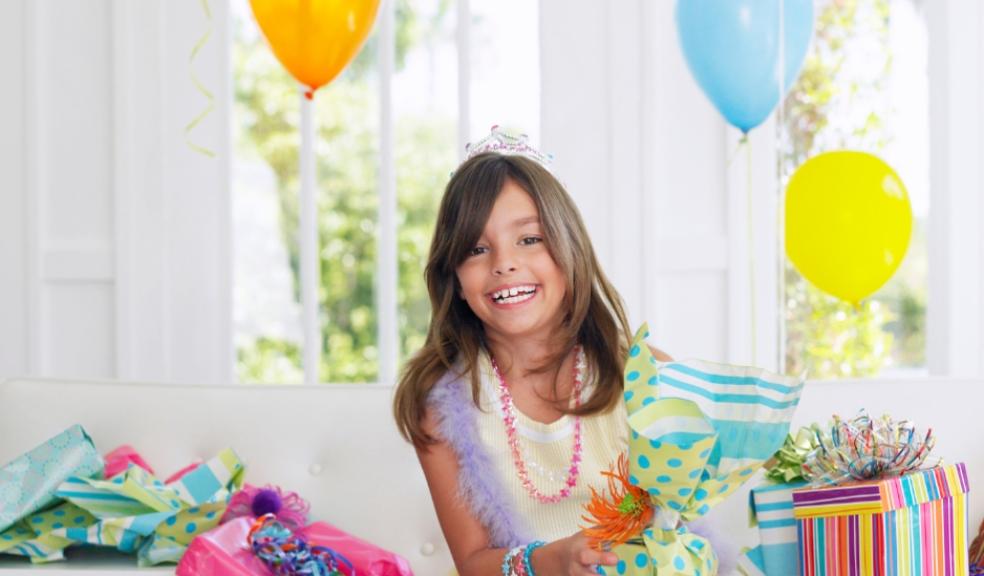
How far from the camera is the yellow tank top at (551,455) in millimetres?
1604

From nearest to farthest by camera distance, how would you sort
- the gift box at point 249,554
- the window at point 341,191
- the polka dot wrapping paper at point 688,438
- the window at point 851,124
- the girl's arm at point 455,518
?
1. the polka dot wrapping paper at point 688,438
2. the girl's arm at point 455,518
3. the gift box at point 249,554
4. the window at point 851,124
5. the window at point 341,191

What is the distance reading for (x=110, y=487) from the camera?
183cm

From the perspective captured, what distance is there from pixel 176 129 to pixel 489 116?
53.4 inches

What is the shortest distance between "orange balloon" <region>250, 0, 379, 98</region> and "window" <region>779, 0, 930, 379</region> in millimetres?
1545

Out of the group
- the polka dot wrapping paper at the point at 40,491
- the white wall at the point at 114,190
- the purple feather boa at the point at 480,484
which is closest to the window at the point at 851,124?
the white wall at the point at 114,190

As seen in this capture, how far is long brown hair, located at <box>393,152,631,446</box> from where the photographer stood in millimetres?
1578

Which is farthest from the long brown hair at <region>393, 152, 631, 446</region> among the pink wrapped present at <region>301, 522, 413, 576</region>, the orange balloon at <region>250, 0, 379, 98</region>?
the orange balloon at <region>250, 0, 379, 98</region>

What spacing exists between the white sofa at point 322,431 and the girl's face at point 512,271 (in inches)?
18.2

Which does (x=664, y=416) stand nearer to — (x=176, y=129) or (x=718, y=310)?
(x=718, y=310)

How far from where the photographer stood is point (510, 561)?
1391mm

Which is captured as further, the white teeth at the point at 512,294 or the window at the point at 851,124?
the window at the point at 851,124

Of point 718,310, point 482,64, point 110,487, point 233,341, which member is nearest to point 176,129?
point 233,341

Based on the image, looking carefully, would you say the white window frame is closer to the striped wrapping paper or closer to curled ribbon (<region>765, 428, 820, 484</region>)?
curled ribbon (<region>765, 428, 820, 484</region>)

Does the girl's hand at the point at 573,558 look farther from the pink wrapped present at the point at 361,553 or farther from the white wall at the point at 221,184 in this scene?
the white wall at the point at 221,184
